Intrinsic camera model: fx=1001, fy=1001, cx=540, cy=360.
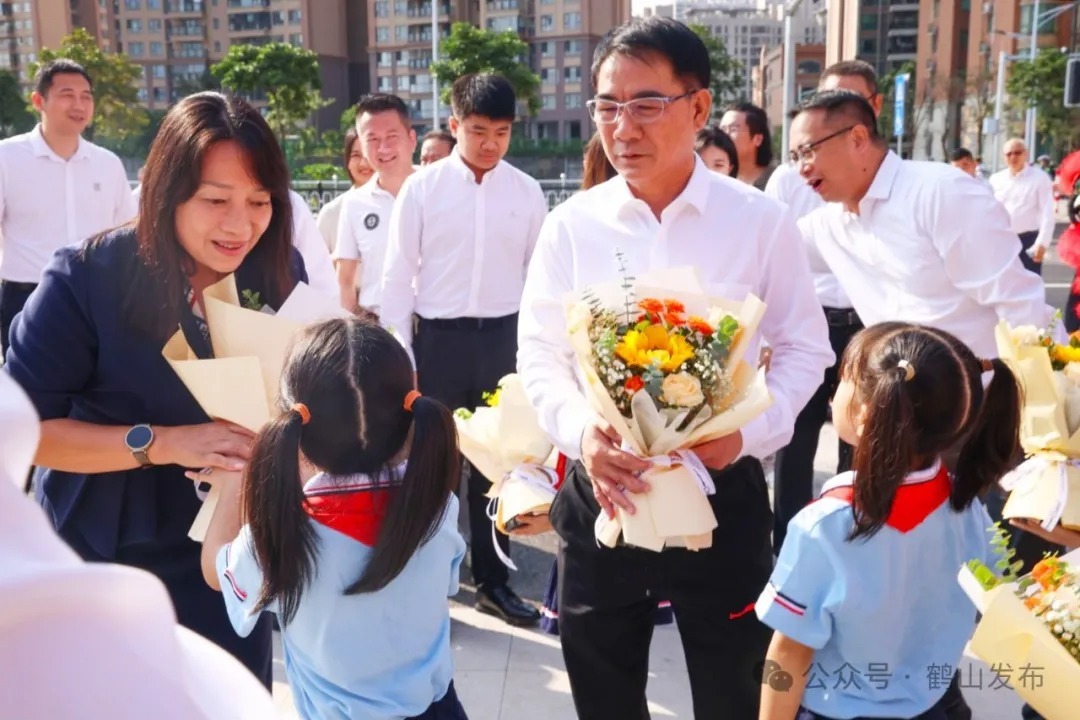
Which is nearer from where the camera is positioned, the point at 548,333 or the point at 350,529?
the point at 350,529

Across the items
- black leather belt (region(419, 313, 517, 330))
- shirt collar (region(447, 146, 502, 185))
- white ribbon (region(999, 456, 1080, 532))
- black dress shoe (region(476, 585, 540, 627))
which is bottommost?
black dress shoe (region(476, 585, 540, 627))

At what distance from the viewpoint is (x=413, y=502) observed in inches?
68.7

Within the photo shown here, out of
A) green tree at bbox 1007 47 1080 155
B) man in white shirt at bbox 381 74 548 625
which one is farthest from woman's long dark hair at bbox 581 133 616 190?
green tree at bbox 1007 47 1080 155

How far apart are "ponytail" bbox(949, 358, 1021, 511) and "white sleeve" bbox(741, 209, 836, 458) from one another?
34 centimetres

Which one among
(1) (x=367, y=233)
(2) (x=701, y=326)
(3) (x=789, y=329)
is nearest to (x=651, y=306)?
(2) (x=701, y=326)

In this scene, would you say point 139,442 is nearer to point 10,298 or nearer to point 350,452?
point 350,452

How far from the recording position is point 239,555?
5.67 ft

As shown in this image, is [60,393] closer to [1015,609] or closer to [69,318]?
[69,318]

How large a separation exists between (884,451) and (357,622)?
102 cm

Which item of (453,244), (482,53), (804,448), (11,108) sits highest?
(482,53)

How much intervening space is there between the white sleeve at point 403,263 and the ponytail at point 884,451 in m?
2.61

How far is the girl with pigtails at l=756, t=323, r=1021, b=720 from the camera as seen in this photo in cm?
188

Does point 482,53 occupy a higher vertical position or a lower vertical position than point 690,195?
higher

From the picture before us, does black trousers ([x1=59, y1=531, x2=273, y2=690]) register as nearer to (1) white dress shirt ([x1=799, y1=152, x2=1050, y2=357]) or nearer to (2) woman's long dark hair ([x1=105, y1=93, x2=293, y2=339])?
(2) woman's long dark hair ([x1=105, y1=93, x2=293, y2=339])
